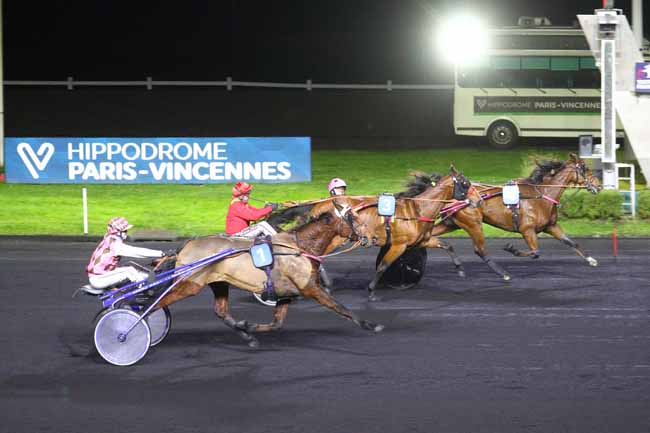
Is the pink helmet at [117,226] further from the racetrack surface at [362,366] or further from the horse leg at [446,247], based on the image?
the horse leg at [446,247]

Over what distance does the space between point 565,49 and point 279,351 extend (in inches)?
834

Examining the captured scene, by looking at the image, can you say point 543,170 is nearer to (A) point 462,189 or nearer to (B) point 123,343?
(A) point 462,189

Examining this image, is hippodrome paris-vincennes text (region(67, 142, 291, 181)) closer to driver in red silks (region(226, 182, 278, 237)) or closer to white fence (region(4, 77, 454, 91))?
driver in red silks (region(226, 182, 278, 237))

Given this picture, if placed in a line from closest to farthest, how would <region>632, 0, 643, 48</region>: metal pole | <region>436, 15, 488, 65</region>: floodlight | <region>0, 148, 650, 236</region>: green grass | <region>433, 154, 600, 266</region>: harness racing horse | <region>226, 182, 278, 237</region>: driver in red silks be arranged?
<region>226, 182, 278, 237</region>: driver in red silks → <region>433, 154, 600, 266</region>: harness racing horse → <region>0, 148, 650, 236</region>: green grass → <region>632, 0, 643, 48</region>: metal pole → <region>436, 15, 488, 65</region>: floodlight

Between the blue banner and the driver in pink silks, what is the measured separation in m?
13.2

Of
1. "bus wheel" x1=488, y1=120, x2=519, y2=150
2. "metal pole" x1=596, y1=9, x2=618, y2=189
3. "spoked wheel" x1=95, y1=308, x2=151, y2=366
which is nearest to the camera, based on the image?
"spoked wheel" x1=95, y1=308, x2=151, y2=366

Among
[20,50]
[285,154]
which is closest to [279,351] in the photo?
[285,154]

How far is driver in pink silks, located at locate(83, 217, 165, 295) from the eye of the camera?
10.2 metres

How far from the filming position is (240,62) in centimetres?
3931

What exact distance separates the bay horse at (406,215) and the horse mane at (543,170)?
8.47ft

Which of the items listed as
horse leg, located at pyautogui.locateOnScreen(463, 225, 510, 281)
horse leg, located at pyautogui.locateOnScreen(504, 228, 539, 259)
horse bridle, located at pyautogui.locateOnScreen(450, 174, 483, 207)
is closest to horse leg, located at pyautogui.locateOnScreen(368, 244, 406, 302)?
horse bridle, located at pyautogui.locateOnScreen(450, 174, 483, 207)

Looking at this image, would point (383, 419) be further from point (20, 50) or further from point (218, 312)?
point (20, 50)

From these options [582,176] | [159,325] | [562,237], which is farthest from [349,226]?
[582,176]

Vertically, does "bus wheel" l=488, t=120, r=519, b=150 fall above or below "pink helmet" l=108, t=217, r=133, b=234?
above
